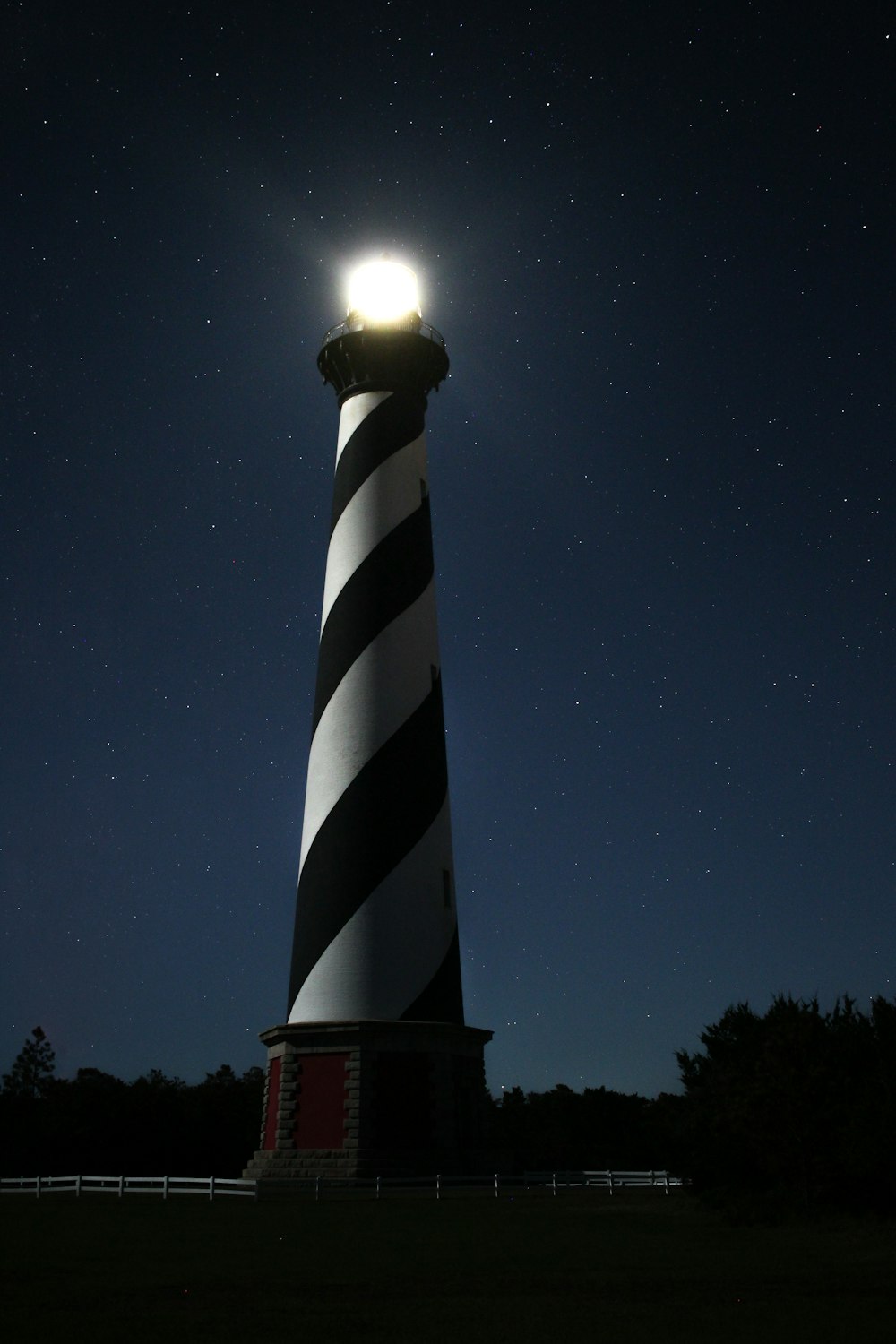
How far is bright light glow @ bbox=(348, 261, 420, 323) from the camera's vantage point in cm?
3619

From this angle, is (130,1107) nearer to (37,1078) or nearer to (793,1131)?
(37,1078)

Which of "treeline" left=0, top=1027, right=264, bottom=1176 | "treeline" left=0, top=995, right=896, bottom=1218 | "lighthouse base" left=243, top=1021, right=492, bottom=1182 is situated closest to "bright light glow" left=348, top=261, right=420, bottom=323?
"lighthouse base" left=243, top=1021, right=492, bottom=1182

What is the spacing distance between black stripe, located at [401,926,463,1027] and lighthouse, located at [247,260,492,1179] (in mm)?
47

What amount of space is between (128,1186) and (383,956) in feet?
29.4

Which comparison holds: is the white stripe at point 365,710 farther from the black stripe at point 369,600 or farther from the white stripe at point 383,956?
the white stripe at point 383,956

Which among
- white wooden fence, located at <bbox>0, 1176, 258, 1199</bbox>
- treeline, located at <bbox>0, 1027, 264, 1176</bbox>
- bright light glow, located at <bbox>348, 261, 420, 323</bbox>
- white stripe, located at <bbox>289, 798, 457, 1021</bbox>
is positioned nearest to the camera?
white wooden fence, located at <bbox>0, 1176, 258, 1199</bbox>

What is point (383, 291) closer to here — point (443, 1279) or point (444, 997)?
point (444, 997)

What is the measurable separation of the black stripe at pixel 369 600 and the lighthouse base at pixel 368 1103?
852 centimetres

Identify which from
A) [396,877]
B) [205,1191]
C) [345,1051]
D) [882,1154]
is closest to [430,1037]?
[345,1051]

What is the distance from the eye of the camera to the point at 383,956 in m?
27.7

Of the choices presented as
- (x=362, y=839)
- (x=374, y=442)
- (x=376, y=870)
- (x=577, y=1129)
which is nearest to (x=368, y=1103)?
(x=376, y=870)

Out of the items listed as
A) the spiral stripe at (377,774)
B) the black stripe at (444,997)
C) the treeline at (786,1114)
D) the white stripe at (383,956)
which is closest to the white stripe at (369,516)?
the spiral stripe at (377,774)

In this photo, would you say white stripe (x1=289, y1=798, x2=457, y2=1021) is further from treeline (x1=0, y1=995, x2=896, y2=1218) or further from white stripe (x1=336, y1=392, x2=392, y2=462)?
white stripe (x1=336, y1=392, x2=392, y2=462)

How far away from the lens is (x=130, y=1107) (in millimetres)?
48844
